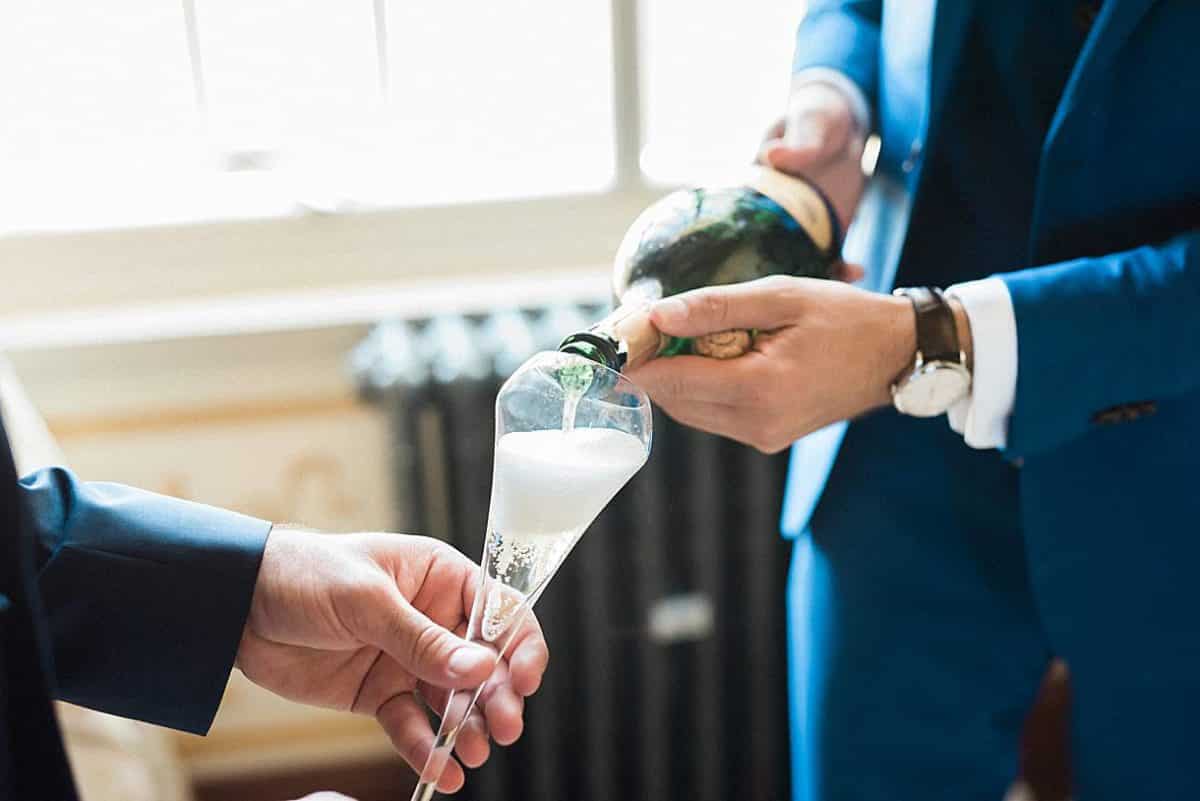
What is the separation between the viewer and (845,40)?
3.84ft

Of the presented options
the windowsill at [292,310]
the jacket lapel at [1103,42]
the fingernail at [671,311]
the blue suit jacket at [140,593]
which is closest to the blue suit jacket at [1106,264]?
the jacket lapel at [1103,42]

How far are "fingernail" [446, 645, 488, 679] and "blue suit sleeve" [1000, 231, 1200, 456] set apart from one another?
47cm

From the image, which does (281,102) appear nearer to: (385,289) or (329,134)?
(329,134)

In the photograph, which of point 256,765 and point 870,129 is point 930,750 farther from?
point 256,765

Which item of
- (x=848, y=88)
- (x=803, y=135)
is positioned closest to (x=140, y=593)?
(x=803, y=135)

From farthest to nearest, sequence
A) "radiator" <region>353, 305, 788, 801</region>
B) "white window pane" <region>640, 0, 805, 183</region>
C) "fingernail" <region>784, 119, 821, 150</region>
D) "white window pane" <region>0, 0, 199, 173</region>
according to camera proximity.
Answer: "white window pane" <region>640, 0, 805, 183</region> < "white window pane" <region>0, 0, 199, 173</region> < "radiator" <region>353, 305, 788, 801</region> < "fingernail" <region>784, 119, 821, 150</region>

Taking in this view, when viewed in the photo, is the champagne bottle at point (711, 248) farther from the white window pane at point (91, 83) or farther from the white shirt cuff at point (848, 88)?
the white window pane at point (91, 83)

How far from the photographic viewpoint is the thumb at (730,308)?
0.82m

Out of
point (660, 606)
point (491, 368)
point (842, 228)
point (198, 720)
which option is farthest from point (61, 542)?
point (660, 606)

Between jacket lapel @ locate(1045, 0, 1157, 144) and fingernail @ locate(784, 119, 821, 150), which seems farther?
fingernail @ locate(784, 119, 821, 150)

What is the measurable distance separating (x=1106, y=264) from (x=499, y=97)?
1373mm

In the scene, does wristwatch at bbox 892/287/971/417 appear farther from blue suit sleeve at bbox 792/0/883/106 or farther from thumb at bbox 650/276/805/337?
blue suit sleeve at bbox 792/0/883/106

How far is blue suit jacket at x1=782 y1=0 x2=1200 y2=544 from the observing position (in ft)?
2.89

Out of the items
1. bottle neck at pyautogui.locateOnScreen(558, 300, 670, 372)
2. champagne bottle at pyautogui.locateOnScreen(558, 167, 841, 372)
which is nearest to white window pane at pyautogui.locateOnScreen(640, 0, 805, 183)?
champagne bottle at pyautogui.locateOnScreen(558, 167, 841, 372)
